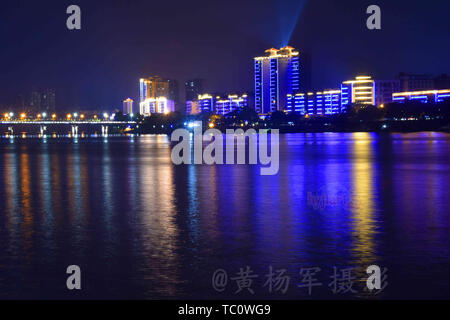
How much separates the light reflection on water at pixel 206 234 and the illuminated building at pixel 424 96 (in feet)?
548

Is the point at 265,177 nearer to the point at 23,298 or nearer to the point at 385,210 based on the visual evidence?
the point at 385,210

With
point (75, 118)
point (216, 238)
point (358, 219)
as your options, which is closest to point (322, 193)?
point (358, 219)

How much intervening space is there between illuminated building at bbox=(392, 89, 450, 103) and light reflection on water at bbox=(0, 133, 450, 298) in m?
167

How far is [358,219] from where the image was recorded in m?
13.6

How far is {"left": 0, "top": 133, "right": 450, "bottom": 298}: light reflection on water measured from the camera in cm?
858

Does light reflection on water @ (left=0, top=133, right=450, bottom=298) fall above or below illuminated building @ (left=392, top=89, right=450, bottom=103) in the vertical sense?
below

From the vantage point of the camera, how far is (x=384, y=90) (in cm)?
19375

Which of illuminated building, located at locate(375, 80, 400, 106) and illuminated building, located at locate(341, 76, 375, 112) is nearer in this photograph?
illuminated building, located at locate(341, 76, 375, 112)

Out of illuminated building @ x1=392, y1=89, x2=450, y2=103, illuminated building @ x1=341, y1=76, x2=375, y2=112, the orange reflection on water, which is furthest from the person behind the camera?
illuminated building @ x1=341, y1=76, x2=375, y2=112

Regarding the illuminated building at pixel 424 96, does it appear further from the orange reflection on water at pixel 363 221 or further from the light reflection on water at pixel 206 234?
the light reflection on water at pixel 206 234

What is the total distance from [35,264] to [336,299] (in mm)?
4539
